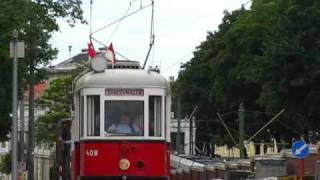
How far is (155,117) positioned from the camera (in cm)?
2014

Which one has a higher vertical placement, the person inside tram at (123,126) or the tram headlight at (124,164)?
the person inside tram at (123,126)

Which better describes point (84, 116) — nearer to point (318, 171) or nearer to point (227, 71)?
point (318, 171)

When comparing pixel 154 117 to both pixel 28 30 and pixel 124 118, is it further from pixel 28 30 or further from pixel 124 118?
pixel 28 30

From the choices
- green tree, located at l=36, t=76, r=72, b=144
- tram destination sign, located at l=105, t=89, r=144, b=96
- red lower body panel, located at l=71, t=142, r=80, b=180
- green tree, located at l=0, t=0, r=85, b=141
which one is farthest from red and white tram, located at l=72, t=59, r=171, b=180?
green tree, located at l=36, t=76, r=72, b=144

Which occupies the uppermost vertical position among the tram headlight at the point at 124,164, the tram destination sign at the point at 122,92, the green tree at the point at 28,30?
the green tree at the point at 28,30

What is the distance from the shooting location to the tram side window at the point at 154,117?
66.0 feet

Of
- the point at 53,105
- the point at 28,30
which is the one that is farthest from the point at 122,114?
the point at 53,105

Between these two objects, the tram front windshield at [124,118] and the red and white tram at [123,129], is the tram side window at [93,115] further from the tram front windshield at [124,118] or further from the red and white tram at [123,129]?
the tram front windshield at [124,118]

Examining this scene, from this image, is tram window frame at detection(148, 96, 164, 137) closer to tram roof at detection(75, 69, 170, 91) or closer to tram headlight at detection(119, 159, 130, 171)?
tram roof at detection(75, 69, 170, 91)

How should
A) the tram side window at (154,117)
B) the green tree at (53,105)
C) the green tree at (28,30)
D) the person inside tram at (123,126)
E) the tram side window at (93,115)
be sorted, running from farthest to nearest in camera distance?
the green tree at (53,105), the green tree at (28,30), the tram side window at (154,117), the tram side window at (93,115), the person inside tram at (123,126)

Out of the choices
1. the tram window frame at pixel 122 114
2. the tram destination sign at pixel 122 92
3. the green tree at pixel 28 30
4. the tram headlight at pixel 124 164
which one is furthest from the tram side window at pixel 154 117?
the green tree at pixel 28 30

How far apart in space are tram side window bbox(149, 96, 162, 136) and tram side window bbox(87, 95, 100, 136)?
1.11m

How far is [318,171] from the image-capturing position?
92.3 feet

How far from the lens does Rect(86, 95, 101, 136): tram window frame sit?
65.6 ft
